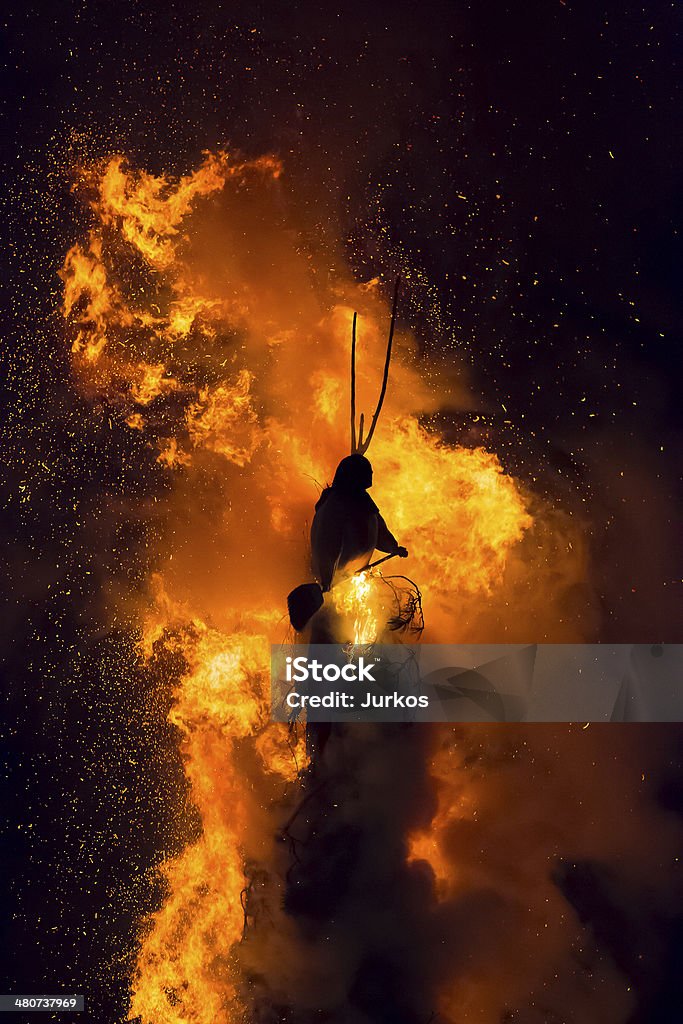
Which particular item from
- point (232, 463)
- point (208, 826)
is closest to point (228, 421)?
point (232, 463)

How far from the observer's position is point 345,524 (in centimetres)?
326

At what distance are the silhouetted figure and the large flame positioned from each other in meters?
0.92

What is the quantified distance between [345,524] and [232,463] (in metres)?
1.31

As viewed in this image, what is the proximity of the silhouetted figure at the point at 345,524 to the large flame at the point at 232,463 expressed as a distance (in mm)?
916

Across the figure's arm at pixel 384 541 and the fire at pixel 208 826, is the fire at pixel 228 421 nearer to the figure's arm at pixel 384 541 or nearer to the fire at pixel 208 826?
the fire at pixel 208 826

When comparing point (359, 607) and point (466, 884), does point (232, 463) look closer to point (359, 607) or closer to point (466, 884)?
point (359, 607)

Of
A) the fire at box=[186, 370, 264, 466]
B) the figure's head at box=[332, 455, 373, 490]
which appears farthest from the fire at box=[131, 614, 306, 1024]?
the figure's head at box=[332, 455, 373, 490]

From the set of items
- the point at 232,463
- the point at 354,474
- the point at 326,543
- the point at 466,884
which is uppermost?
the point at 232,463

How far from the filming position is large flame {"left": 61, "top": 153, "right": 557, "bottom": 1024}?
4211 mm

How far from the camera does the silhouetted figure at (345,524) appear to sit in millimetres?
3264

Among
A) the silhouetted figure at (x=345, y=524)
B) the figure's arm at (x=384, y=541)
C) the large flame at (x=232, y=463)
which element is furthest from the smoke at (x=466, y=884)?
the silhouetted figure at (x=345, y=524)

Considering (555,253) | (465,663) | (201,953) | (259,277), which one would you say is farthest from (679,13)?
(201,953)

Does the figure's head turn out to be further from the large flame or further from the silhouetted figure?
the large flame

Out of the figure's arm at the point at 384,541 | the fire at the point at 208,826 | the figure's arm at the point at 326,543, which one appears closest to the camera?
the figure's arm at the point at 326,543
